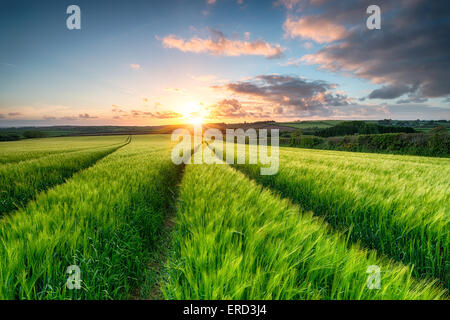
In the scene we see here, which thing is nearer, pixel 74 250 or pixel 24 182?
pixel 74 250

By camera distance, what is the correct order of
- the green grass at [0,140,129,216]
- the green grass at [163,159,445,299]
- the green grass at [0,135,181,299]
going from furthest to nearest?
the green grass at [0,140,129,216], the green grass at [0,135,181,299], the green grass at [163,159,445,299]

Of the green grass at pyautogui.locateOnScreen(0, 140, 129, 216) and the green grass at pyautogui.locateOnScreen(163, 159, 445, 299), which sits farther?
the green grass at pyautogui.locateOnScreen(0, 140, 129, 216)

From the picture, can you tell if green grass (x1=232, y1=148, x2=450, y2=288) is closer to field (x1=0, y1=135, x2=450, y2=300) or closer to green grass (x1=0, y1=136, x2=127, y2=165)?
field (x1=0, y1=135, x2=450, y2=300)

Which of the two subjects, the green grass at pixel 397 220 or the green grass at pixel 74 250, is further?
the green grass at pixel 397 220

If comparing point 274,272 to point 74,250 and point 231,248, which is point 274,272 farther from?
point 74,250

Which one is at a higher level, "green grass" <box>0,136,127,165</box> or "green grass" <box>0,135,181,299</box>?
"green grass" <box>0,136,127,165</box>

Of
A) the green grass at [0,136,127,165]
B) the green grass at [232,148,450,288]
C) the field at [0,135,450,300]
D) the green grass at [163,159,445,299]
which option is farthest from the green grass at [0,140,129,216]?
the green grass at [232,148,450,288]

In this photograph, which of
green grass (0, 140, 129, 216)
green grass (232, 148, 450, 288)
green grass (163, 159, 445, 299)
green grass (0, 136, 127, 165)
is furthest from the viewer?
green grass (0, 136, 127, 165)

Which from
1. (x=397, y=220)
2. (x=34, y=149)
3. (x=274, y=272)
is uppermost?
(x=34, y=149)

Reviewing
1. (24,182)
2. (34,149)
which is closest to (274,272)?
(24,182)

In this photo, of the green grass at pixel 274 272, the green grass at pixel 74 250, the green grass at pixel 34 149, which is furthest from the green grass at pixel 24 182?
the green grass at pixel 34 149

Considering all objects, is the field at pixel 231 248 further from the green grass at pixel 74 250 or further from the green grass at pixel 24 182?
the green grass at pixel 24 182

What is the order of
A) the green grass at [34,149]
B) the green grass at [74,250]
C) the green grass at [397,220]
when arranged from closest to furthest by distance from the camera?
the green grass at [74,250] < the green grass at [397,220] < the green grass at [34,149]
